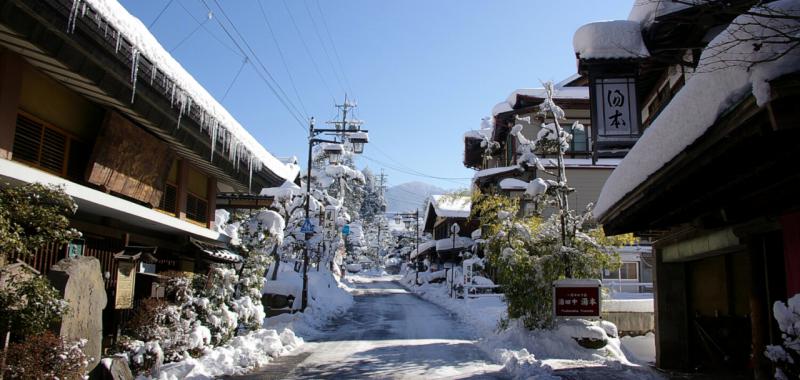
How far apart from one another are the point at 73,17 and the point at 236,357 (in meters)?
7.19

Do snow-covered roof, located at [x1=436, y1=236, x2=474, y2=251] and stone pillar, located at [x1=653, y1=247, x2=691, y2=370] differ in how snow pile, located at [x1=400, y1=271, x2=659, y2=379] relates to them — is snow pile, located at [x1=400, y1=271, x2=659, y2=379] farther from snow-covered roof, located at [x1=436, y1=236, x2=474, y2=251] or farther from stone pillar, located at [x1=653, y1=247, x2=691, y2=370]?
snow-covered roof, located at [x1=436, y1=236, x2=474, y2=251]

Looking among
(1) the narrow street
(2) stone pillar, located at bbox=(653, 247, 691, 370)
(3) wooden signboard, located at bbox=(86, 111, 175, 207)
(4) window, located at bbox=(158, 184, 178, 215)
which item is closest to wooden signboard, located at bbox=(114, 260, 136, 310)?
(3) wooden signboard, located at bbox=(86, 111, 175, 207)

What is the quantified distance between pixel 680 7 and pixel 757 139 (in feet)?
18.0

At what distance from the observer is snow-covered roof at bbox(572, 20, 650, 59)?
9953 mm

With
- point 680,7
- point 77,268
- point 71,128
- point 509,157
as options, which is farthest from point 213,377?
point 509,157

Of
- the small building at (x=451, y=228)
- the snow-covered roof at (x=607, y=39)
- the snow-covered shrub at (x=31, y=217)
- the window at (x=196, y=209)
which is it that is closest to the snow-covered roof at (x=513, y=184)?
the small building at (x=451, y=228)

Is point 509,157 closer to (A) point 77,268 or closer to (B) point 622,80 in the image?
(B) point 622,80

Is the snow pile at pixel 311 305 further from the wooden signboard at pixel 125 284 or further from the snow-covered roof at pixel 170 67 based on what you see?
the wooden signboard at pixel 125 284

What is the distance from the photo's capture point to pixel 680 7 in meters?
9.15

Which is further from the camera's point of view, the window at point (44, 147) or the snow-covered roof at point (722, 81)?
the window at point (44, 147)

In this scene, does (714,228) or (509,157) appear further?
(509,157)

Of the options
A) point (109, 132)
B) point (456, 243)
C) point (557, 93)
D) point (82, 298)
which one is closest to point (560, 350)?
point (82, 298)

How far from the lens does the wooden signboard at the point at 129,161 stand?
9484 millimetres

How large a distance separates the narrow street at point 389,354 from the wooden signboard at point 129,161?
13.4ft
